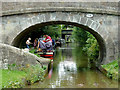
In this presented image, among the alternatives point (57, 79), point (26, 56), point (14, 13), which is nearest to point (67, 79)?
point (57, 79)

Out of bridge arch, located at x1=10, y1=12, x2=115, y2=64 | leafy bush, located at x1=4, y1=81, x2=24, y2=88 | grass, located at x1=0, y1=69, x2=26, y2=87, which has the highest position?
bridge arch, located at x1=10, y1=12, x2=115, y2=64

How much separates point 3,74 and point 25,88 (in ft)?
3.11

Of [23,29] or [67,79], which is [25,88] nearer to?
[67,79]

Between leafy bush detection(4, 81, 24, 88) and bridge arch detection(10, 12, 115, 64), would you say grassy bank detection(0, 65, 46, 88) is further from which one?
bridge arch detection(10, 12, 115, 64)

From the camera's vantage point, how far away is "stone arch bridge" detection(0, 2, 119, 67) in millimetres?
9891

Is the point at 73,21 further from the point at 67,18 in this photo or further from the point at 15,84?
the point at 15,84

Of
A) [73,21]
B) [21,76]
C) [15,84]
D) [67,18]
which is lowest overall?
[15,84]

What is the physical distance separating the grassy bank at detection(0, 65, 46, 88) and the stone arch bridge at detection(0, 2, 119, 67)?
2836 millimetres

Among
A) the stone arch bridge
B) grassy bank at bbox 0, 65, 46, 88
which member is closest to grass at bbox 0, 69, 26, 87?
grassy bank at bbox 0, 65, 46, 88

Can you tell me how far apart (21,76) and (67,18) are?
4.15 metres

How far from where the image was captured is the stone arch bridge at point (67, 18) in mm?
9891

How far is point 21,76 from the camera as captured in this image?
23.1ft

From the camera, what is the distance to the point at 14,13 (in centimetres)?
1000

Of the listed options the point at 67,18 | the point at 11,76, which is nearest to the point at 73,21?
the point at 67,18
